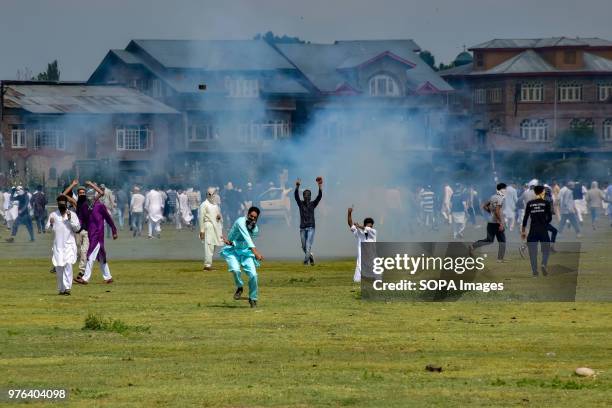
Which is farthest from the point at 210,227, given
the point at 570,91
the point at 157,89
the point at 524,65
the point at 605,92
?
the point at 605,92

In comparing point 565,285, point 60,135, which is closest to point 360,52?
point 60,135

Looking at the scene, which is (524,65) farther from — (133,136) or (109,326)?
(109,326)

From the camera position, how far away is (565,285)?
1007 inches

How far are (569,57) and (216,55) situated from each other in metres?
56.3

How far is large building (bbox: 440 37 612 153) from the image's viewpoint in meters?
119

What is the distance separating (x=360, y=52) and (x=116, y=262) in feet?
179

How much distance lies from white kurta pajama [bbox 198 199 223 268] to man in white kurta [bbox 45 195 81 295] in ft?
23.2

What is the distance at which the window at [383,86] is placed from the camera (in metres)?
82.7

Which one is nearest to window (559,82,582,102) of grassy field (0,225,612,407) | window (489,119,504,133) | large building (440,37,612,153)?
large building (440,37,612,153)

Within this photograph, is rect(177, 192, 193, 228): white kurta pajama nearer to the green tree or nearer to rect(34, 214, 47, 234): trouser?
rect(34, 214, 47, 234): trouser

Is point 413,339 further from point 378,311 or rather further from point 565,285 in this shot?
point 565,285

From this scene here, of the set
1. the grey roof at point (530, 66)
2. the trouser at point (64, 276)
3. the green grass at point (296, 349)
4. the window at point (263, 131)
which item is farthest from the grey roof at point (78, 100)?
the trouser at point (64, 276)

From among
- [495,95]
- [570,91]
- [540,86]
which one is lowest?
[495,95]

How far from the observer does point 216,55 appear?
233 feet
